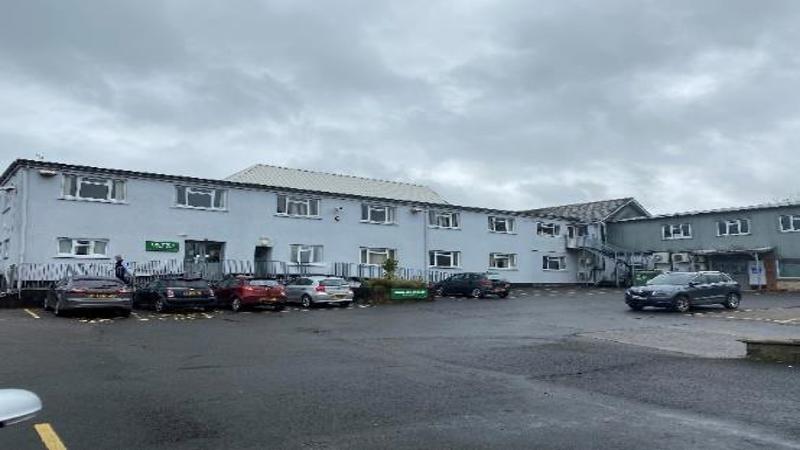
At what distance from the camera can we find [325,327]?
18.3 meters

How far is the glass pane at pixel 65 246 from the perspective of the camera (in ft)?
88.6

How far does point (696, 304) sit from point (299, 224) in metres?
19.1

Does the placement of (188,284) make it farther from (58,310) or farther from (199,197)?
(199,197)

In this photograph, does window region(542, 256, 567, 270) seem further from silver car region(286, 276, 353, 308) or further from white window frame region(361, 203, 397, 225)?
silver car region(286, 276, 353, 308)

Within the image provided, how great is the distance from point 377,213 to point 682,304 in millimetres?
18211

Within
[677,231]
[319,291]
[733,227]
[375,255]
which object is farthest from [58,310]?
[677,231]

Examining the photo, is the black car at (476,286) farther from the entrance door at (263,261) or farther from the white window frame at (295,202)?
the entrance door at (263,261)

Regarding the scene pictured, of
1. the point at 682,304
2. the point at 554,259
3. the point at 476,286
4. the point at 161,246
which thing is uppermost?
the point at 554,259

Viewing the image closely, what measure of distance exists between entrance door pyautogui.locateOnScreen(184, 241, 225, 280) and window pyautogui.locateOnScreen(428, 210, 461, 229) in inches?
532

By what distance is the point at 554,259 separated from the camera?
1860 inches

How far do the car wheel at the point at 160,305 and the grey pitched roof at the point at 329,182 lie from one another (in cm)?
2329

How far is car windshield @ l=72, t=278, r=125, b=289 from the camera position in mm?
19984

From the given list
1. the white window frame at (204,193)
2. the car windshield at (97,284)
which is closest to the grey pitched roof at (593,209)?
the white window frame at (204,193)

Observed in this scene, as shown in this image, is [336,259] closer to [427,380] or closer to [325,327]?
[325,327]
